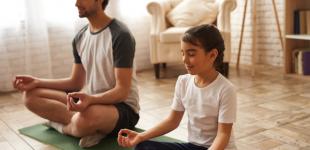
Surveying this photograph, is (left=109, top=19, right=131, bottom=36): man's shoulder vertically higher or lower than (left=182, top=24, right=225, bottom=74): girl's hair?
higher

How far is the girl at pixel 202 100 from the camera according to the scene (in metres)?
1.24

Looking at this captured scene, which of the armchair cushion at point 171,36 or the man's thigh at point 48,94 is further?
the armchair cushion at point 171,36

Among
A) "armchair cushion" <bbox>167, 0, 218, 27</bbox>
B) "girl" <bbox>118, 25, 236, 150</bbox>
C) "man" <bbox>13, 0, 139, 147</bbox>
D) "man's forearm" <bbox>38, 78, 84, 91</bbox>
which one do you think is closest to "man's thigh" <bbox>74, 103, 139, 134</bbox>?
"man" <bbox>13, 0, 139, 147</bbox>

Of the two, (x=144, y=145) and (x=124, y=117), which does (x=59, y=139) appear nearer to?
(x=124, y=117)

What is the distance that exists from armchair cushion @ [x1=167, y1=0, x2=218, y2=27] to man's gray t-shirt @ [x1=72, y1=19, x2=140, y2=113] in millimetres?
1806

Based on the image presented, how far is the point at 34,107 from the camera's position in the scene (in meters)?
2.07

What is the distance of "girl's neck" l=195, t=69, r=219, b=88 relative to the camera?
1303 mm

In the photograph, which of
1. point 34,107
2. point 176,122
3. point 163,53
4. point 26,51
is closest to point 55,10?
point 26,51

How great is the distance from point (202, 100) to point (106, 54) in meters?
0.74

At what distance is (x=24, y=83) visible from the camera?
2.06 metres

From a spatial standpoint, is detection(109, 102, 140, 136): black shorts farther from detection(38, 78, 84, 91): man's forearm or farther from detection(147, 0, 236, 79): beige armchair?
detection(147, 0, 236, 79): beige armchair

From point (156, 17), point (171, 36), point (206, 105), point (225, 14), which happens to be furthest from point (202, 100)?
point (156, 17)

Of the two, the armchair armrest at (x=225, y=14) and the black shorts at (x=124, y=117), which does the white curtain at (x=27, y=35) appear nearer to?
the armchair armrest at (x=225, y=14)

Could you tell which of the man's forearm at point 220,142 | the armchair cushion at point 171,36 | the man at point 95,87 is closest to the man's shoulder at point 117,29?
the man at point 95,87
